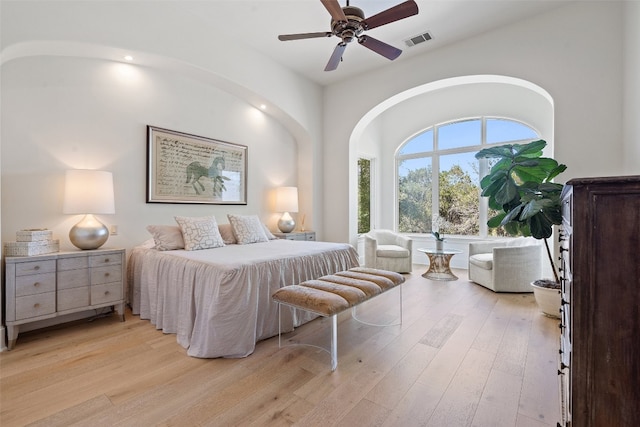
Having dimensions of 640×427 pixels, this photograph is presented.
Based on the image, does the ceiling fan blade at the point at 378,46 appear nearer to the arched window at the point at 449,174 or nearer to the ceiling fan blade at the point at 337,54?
the ceiling fan blade at the point at 337,54

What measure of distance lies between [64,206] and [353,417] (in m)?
3.01

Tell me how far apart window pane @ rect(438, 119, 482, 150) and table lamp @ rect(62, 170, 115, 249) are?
5672 mm

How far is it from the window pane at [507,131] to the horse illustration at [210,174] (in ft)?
15.7

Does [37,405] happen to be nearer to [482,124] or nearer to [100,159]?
[100,159]

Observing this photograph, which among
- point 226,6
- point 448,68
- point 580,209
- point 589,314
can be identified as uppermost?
point 226,6

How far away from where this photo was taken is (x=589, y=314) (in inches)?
37.3

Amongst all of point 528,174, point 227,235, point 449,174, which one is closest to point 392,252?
point 449,174

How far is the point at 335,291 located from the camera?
2328mm

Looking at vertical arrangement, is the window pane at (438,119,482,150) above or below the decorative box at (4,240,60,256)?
above

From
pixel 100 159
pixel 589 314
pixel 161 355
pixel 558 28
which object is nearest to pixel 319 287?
pixel 161 355

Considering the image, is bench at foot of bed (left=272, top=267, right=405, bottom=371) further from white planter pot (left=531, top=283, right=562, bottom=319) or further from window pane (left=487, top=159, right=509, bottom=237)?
window pane (left=487, top=159, right=509, bottom=237)

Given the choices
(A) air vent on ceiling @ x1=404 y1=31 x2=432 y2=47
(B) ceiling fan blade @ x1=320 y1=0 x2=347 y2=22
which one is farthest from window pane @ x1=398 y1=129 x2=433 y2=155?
(B) ceiling fan blade @ x1=320 y1=0 x2=347 y2=22

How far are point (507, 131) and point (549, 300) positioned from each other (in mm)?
3491

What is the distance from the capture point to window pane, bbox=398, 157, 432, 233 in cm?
627
